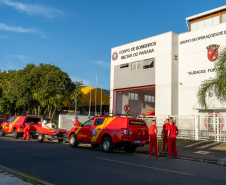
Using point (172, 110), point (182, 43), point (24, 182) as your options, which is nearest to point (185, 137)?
point (172, 110)

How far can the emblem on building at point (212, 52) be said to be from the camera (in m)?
23.9

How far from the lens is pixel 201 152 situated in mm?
14508

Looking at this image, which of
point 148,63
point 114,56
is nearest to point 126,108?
point 114,56

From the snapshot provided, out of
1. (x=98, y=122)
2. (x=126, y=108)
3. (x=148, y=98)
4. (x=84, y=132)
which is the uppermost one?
(x=148, y=98)

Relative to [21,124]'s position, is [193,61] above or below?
above

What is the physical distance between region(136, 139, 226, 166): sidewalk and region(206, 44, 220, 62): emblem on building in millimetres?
9306

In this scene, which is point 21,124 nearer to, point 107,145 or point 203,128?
point 107,145

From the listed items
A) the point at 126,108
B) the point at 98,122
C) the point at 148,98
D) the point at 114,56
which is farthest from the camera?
the point at 148,98

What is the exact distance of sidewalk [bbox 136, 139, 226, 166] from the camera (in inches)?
469

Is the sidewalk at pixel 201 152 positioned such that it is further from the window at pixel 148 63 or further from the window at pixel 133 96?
the window at pixel 133 96

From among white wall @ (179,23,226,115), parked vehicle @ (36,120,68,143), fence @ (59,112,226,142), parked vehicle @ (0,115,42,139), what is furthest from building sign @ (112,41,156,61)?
parked vehicle @ (36,120,68,143)

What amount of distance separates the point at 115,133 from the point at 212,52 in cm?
1547

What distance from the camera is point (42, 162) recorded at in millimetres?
9430

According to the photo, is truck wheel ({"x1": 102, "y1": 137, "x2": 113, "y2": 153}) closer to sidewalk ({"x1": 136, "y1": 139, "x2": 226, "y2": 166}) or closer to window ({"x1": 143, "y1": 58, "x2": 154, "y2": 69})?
sidewalk ({"x1": 136, "y1": 139, "x2": 226, "y2": 166})
